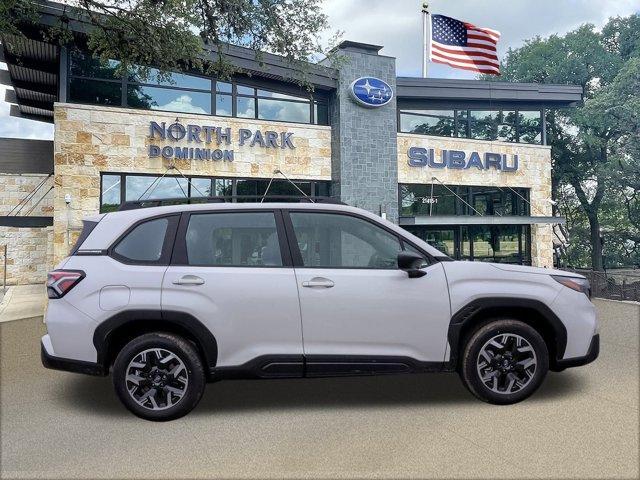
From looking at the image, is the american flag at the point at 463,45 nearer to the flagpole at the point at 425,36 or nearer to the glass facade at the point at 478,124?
the flagpole at the point at 425,36

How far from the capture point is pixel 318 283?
14.9 feet

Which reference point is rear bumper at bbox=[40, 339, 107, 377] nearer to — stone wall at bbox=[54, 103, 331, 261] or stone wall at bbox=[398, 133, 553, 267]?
stone wall at bbox=[54, 103, 331, 261]

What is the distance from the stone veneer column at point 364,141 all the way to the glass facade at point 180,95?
849 mm

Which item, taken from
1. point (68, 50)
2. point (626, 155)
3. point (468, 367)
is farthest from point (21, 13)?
point (626, 155)

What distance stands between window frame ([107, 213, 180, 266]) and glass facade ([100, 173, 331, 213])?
838cm

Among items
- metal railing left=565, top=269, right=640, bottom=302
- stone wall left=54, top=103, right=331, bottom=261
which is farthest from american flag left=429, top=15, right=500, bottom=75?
metal railing left=565, top=269, right=640, bottom=302

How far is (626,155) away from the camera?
24547mm

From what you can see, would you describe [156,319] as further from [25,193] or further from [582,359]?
[25,193]

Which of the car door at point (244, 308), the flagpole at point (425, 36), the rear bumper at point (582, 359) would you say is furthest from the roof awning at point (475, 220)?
the car door at point (244, 308)

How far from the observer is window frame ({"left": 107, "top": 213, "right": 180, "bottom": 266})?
180 inches

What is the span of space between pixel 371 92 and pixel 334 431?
14.7 metres

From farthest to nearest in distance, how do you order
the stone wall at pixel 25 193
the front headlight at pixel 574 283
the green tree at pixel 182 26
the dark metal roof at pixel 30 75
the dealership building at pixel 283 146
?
the stone wall at pixel 25 193, the dealership building at pixel 283 146, the dark metal roof at pixel 30 75, the green tree at pixel 182 26, the front headlight at pixel 574 283

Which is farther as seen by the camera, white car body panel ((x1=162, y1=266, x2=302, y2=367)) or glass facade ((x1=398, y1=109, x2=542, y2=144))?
glass facade ((x1=398, y1=109, x2=542, y2=144))

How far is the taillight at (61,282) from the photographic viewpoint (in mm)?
4453
